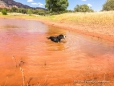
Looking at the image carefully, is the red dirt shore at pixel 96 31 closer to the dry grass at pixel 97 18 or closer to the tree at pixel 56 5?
the dry grass at pixel 97 18

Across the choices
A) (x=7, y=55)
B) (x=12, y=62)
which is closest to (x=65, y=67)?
(x=12, y=62)

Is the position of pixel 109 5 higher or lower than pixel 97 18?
higher

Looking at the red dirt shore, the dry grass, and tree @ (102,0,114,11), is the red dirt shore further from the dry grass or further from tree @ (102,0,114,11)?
tree @ (102,0,114,11)

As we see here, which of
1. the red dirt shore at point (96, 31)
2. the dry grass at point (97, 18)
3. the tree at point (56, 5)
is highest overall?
the tree at point (56, 5)

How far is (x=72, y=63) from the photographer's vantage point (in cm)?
686

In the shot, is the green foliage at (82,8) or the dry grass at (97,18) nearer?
the dry grass at (97,18)

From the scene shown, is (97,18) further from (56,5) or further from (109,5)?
(109,5)

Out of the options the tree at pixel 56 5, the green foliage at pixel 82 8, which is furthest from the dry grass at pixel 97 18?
the green foliage at pixel 82 8

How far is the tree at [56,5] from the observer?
57.5m

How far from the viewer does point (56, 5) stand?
192 ft

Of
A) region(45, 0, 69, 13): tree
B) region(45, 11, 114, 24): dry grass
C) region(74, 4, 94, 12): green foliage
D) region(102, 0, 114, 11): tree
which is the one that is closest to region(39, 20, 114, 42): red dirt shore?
region(45, 11, 114, 24): dry grass

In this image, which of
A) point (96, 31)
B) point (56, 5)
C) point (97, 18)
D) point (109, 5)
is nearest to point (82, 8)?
point (109, 5)

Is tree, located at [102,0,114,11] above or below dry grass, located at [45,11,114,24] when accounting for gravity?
above

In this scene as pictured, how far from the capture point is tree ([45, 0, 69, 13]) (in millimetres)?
57506
